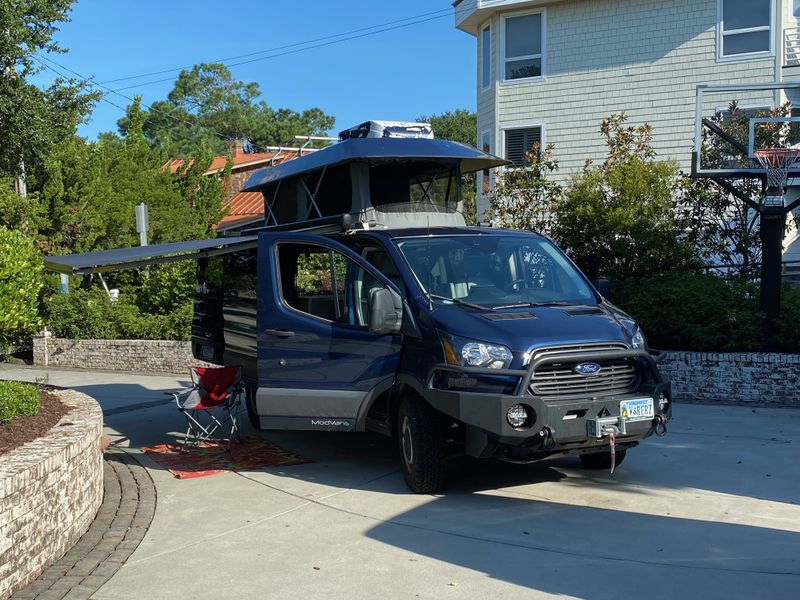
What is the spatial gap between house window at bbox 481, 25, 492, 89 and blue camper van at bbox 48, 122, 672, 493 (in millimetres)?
13827

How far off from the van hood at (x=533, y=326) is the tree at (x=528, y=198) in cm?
646

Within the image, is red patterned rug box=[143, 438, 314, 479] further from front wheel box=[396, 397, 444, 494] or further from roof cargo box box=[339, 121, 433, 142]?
roof cargo box box=[339, 121, 433, 142]

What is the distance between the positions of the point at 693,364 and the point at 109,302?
11425 mm

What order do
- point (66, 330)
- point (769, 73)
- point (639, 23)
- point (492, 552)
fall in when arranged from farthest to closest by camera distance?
1. point (639, 23)
2. point (769, 73)
3. point (66, 330)
4. point (492, 552)

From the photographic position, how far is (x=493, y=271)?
25.3 feet

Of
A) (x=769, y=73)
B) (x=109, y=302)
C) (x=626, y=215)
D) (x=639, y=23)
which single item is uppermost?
(x=639, y=23)

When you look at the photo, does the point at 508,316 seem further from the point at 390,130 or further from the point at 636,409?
the point at 390,130

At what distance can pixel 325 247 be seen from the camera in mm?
8125

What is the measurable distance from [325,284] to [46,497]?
3.46 metres

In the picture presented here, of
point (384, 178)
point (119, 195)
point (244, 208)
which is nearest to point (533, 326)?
point (384, 178)

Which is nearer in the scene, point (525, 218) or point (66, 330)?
point (525, 218)

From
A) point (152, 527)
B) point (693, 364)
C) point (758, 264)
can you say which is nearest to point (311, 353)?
point (152, 527)

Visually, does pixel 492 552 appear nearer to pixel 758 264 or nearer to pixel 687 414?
pixel 687 414

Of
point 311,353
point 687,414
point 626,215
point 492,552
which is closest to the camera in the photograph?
point 492,552
